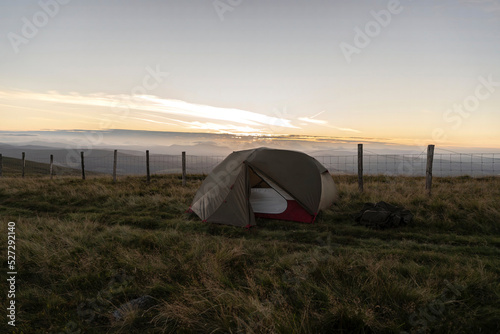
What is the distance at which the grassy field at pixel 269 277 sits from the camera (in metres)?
2.99

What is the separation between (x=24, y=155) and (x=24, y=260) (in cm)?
1944

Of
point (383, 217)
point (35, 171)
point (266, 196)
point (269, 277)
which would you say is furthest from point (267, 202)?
point (35, 171)

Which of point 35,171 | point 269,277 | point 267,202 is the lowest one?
point 35,171

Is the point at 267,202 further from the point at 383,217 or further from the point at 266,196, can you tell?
the point at 383,217

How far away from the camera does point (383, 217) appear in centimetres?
718

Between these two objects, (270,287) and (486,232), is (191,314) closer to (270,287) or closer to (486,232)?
(270,287)

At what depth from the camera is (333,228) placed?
7.30 m

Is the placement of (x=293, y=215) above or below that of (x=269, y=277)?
below

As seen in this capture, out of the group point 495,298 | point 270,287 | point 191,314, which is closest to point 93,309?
point 191,314

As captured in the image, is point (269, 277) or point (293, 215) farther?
point (293, 215)

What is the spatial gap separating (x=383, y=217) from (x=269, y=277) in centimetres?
448

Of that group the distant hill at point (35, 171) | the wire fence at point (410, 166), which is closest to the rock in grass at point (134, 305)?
the wire fence at point (410, 166)

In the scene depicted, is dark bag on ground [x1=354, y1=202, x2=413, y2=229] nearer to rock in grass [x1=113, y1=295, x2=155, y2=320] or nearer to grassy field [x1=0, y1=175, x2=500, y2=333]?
grassy field [x1=0, y1=175, x2=500, y2=333]

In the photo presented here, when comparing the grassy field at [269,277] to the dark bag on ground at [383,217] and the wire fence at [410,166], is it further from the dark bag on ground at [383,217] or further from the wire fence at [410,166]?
the wire fence at [410,166]
